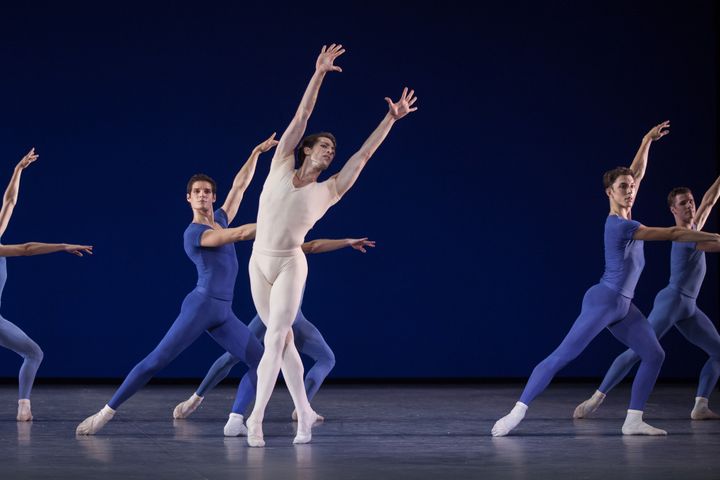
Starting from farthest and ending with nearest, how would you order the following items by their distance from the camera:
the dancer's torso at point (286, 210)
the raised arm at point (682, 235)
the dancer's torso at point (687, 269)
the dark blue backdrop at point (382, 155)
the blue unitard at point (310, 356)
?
1. the dark blue backdrop at point (382, 155)
2. the dancer's torso at point (687, 269)
3. the blue unitard at point (310, 356)
4. the raised arm at point (682, 235)
5. the dancer's torso at point (286, 210)

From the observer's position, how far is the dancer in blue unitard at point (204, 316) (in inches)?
216

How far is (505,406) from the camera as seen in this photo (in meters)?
7.37

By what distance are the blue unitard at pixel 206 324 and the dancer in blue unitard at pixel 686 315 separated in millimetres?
2092

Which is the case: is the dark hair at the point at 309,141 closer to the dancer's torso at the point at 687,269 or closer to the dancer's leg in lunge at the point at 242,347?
the dancer's leg in lunge at the point at 242,347

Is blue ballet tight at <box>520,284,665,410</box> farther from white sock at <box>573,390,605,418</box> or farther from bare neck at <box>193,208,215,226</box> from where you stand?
bare neck at <box>193,208,215,226</box>

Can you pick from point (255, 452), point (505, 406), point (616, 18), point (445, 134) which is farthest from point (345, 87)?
point (255, 452)

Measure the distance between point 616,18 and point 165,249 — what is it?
422 centimetres

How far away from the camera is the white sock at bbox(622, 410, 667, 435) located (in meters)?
5.61

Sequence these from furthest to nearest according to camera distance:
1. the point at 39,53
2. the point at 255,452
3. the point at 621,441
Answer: the point at 39,53 → the point at 621,441 → the point at 255,452

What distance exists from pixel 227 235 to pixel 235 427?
3.13 feet

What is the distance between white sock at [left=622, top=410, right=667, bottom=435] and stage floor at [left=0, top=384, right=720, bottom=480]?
0.44ft

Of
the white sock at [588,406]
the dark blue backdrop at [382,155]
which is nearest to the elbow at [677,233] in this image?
the white sock at [588,406]

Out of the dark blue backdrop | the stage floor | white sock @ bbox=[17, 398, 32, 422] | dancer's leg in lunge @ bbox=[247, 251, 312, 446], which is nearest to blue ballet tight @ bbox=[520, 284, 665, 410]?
the stage floor

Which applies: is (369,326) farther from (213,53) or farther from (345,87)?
(213,53)
